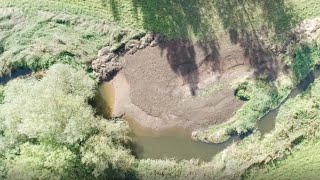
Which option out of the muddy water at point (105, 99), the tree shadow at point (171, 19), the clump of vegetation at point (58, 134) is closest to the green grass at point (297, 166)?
the clump of vegetation at point (58, 134)

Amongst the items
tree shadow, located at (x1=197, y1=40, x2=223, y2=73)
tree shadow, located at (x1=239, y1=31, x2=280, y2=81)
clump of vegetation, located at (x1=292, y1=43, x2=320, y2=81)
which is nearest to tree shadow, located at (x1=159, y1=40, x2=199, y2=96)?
tree shadow, located at (x1=197, y1=40, x2=223, y2=73)

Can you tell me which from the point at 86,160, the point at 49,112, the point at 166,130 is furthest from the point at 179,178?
the point at 49,112

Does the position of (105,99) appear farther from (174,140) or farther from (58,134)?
(174,140)

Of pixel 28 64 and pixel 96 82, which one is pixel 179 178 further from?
pixel 28 64

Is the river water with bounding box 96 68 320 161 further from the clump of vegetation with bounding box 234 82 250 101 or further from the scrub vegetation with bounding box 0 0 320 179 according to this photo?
the clump of vegetation with bounding box 234 82 250 101

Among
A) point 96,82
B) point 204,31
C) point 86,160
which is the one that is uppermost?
point 204,31

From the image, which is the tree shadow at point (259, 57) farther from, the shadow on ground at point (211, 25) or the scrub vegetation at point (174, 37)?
the scrub vegetation at point (174, 37)
